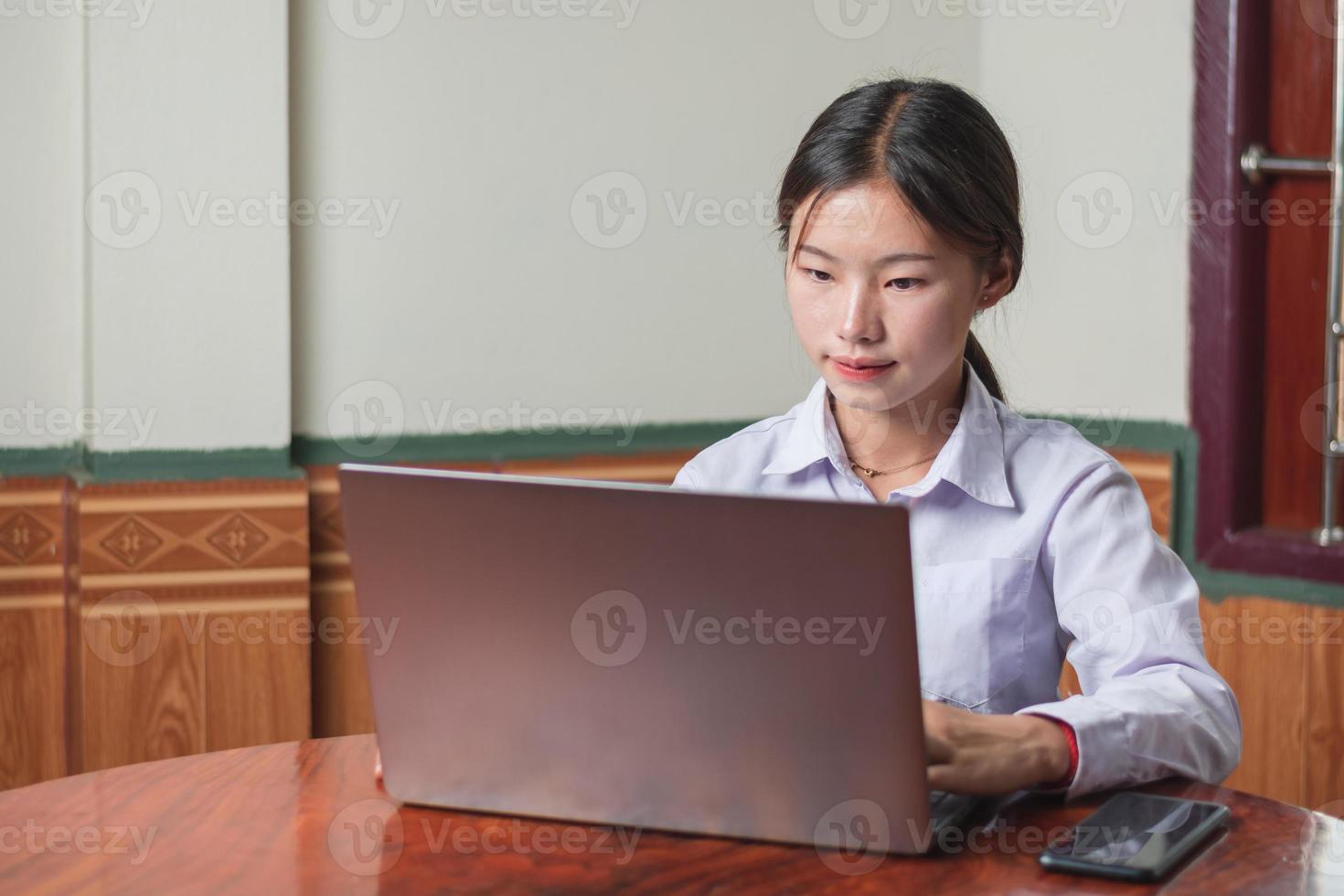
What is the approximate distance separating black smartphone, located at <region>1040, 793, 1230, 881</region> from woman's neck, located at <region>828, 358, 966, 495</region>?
49 cm

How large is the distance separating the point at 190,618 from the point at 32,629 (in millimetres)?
262

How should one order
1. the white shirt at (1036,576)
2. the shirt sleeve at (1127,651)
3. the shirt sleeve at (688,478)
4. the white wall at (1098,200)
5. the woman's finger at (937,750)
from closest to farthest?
the woman's finger at (937,750) → the shirt sleeve at (1127,651) → the white shirt at (1036,576) → the shirt sleeve at (688,478) → the white wall at (1098,200)

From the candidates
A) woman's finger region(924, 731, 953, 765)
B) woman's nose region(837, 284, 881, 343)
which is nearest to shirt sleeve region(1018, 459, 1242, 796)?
woman's finger region(924, 731, 953, 765)

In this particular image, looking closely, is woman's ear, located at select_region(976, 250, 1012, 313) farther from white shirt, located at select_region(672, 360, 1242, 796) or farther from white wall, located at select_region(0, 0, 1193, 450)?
white wall, located at select_region(0, 0, 1193, 450)

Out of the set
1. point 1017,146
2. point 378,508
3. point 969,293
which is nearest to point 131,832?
point 378,508

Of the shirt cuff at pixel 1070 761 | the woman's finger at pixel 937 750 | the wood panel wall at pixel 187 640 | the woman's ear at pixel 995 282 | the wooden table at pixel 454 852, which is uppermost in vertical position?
the woman's ear at pixel 995 282

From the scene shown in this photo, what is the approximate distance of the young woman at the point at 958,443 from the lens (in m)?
1.36

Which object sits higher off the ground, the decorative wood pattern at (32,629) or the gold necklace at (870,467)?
the gold necklace at (870,467)

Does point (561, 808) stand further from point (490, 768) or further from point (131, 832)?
point (131, 832)

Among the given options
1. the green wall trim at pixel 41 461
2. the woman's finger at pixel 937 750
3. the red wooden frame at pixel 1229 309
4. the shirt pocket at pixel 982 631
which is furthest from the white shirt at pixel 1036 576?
the green wall trim at pixel 41 461

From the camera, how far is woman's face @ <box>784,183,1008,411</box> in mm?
1404

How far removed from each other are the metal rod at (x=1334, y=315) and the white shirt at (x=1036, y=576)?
1202 millimetres

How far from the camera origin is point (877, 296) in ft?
4.61

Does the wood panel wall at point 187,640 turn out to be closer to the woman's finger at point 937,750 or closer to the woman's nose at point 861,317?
the woman's nose at point 861,317
